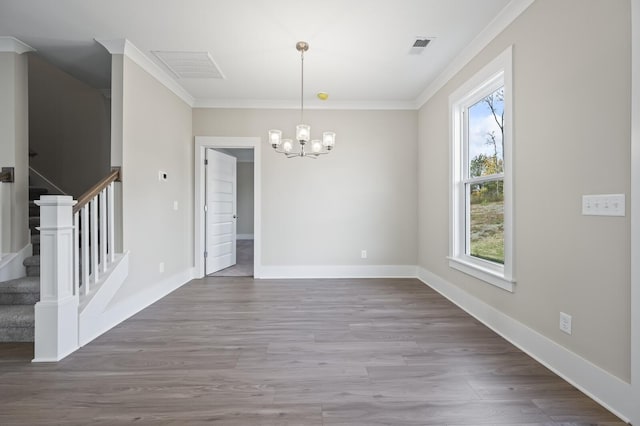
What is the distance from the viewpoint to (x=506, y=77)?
260cm

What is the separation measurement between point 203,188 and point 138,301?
203 centimetres

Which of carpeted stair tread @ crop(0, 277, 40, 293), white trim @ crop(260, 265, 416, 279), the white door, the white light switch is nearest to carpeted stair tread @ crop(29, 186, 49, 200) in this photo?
carpeted stair tread @ crop(0, 277, 40, 293)

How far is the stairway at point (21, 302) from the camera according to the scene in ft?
8.18

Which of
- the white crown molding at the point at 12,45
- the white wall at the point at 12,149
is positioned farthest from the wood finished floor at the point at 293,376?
the white crown molding at the point at 12,45

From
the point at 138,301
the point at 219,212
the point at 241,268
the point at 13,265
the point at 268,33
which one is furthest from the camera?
the point at 241,268

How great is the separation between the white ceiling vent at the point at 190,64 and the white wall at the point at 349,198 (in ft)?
4.81

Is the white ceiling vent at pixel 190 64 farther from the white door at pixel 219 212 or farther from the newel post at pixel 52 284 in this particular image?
the newel post at pixel 52 284

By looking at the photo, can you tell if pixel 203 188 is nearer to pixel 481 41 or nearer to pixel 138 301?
pixel 138 301

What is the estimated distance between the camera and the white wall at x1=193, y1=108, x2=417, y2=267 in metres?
4.83

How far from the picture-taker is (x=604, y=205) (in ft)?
5.62

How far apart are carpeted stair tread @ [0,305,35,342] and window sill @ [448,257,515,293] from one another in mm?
3920

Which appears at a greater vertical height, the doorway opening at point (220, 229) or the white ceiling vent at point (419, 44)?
the white ceiling vent at point (419, 44)

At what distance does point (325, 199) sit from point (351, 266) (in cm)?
114

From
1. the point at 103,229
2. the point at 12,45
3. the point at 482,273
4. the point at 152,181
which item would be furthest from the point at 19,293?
the point at 482,273
